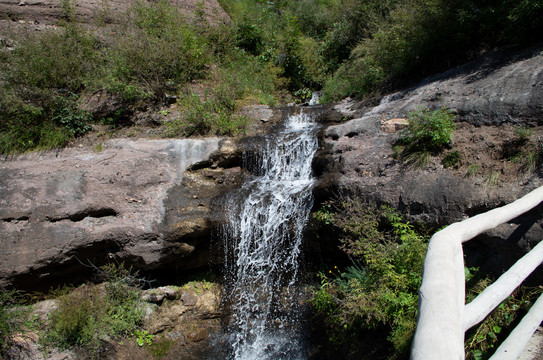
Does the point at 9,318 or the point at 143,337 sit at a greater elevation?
the point at 9,318

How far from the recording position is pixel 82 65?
8.78m

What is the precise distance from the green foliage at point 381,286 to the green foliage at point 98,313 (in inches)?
118

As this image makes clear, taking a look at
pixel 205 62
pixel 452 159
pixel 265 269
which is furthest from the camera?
pixel 205 62

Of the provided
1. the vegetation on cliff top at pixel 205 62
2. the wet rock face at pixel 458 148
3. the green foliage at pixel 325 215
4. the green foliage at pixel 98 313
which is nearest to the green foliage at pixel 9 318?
the green foliage at pixel 98 313

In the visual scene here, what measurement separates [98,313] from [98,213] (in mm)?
1619

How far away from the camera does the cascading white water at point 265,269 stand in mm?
5125

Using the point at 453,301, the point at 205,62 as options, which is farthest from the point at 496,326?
the point at 205,62

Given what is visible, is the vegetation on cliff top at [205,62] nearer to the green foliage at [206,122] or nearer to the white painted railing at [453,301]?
the green foliage at [206,122]

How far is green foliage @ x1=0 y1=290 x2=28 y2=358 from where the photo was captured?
4266mm

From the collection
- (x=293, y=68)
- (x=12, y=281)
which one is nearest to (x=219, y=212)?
(x=12, y=281)

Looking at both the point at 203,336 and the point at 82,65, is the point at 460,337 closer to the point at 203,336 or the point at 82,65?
the point at 203,336

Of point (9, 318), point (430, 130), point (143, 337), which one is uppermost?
point (430, 130)

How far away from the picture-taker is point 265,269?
576cm

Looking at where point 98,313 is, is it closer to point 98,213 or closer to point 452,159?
point 98,213
